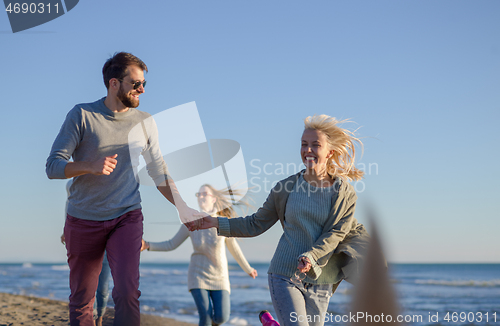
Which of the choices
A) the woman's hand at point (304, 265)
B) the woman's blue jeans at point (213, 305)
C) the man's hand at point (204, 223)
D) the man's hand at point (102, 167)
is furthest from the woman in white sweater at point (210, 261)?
the woman's hand at point (304, 265)

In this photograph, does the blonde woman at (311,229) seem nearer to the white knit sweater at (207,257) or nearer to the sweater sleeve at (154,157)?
the sweater sleeve at (154,157)

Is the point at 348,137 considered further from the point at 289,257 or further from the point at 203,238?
the point at 203,238

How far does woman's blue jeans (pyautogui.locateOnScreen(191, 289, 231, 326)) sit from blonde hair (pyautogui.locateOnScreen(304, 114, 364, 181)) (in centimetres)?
249

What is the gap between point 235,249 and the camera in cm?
646

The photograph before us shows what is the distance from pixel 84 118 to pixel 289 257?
6.29 feet

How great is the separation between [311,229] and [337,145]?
835 millimetres

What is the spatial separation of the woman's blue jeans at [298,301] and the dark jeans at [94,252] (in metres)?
1.03

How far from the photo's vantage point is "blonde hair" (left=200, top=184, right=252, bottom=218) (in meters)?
6.46

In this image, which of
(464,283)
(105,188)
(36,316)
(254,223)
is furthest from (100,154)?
(464,283)

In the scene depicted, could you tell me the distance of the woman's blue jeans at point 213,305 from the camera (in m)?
5.80

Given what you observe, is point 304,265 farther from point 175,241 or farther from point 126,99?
point 175,241

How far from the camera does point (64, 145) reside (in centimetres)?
362

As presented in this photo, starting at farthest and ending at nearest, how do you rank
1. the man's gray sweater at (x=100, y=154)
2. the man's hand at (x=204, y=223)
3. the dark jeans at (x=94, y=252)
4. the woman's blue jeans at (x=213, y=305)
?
the woman's blue jeans at (x=213, y=305), the man's hand at (x=204, y=223), the man's gray sweater at (x=100, y=154), the dark jeans at (x=94, y=252)

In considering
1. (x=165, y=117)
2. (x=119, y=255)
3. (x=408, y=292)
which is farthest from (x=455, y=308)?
(x=119, y=255)
